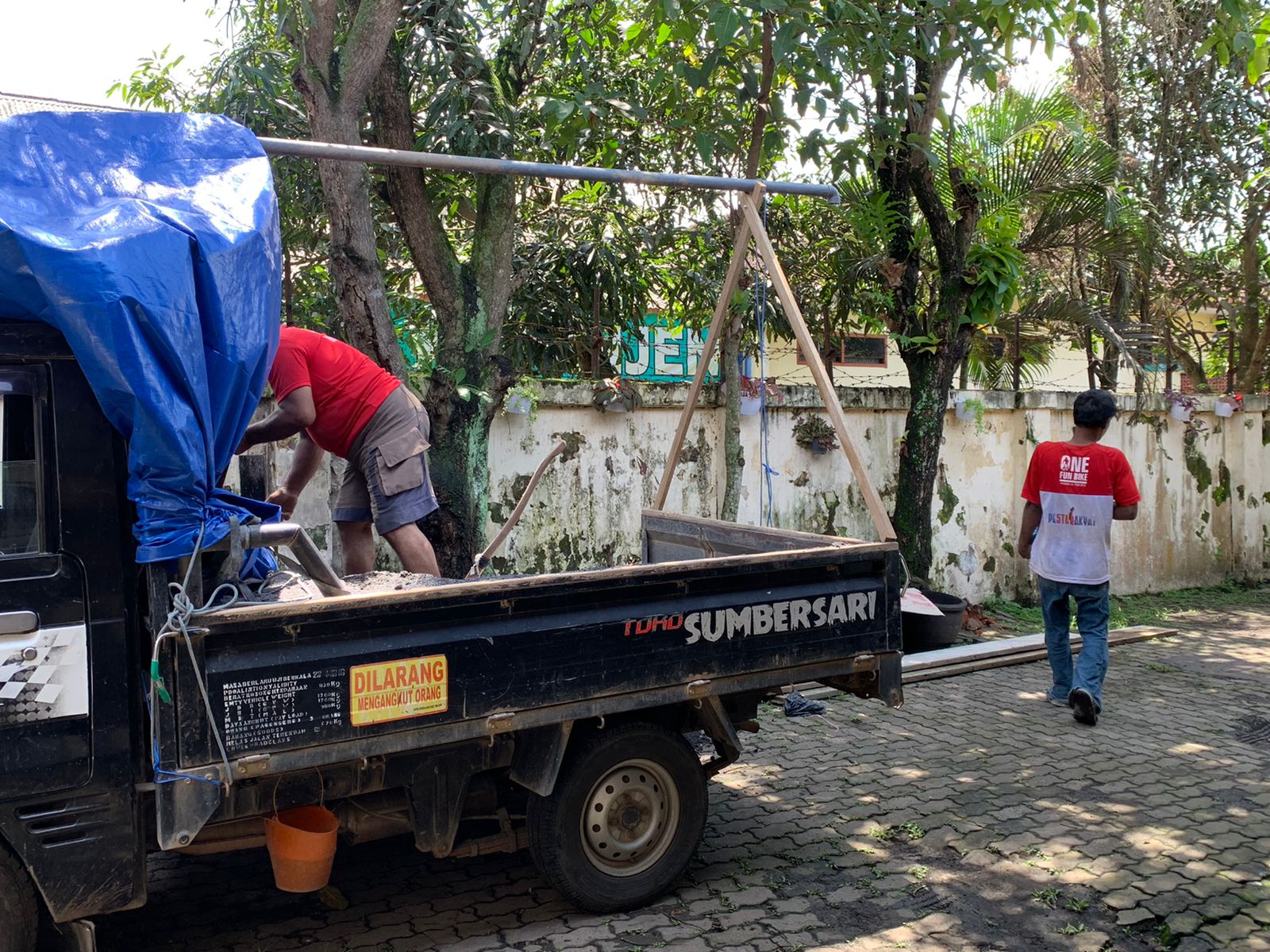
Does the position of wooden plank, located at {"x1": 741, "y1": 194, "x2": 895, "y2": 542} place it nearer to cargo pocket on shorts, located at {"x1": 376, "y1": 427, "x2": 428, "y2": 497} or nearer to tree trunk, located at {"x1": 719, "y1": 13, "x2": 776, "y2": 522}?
cargo pocket on shorts, located at {"x1": 376, "y1": 427, "x2": 428, "y2": 497}

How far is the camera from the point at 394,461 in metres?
4.64

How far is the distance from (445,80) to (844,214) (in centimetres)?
333

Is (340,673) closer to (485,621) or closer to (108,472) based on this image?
(485,621)

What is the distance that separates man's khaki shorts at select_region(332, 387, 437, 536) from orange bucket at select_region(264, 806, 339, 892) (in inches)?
63.0

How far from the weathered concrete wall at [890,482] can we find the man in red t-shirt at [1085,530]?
185cm

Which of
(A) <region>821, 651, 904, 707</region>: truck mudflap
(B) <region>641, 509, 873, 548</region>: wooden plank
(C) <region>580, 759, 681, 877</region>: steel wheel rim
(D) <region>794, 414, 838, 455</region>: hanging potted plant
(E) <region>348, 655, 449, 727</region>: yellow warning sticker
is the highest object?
(D) <region>794, 414, 838, 455</region>: hanging potted plant

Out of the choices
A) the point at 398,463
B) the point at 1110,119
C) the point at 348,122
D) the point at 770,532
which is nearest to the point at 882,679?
the point at 770,532

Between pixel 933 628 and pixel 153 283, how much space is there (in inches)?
227

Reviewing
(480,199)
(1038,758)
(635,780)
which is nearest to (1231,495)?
(1038,758)

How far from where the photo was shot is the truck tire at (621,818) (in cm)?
356

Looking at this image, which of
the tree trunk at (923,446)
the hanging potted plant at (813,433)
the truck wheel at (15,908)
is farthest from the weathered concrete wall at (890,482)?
the truck wheel at (15,908)

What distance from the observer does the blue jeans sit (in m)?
5.84

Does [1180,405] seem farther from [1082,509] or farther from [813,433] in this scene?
[1082,509]

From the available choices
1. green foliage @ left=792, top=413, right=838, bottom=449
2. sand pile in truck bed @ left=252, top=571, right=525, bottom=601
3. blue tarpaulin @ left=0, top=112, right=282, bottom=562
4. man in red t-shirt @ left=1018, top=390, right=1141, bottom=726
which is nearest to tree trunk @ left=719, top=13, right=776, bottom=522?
green foliage @ left=792, top=413, right=838, bottom=449
